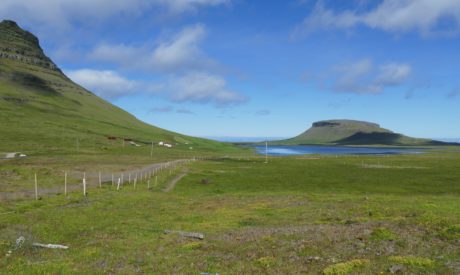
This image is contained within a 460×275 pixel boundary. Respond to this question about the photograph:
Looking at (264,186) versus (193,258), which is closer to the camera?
(193,258)

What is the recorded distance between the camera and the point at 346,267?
1773 centimetres

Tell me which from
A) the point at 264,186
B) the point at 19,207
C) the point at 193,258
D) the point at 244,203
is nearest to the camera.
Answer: the point at 193,258

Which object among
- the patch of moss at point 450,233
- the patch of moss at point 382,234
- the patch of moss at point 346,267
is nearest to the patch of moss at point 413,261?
the patch of moss at point 346,267

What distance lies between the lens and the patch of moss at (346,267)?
17.4 metres

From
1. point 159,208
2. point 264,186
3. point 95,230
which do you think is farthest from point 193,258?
point 264,186

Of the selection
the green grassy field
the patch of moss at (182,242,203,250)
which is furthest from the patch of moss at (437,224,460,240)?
the patch of moss at (182,242,203,250)

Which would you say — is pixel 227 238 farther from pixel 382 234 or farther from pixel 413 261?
pixel 413 261

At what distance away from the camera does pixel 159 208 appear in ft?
136

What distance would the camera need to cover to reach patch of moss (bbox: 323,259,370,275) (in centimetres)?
1738

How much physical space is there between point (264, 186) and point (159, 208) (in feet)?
126

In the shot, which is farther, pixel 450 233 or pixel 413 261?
pixel 450 233

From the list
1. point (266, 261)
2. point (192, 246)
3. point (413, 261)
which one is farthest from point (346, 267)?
point (192, 246)

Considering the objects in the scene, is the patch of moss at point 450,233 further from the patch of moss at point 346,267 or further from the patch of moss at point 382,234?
the patch of moss at point 346,267

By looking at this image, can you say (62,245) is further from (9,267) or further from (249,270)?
(249,270)
